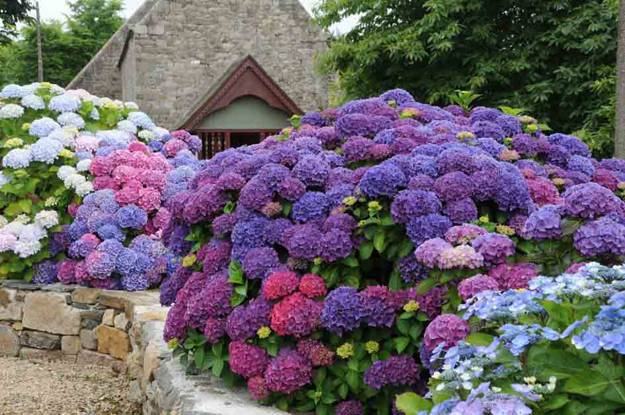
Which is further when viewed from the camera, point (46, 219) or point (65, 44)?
point (65, 44)

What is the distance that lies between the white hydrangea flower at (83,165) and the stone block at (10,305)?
1.11m

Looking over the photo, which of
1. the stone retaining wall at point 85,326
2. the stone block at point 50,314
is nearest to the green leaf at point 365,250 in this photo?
the stone retaining wall at point 85,326

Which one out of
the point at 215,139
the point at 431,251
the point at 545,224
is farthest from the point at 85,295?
the point at 215,139

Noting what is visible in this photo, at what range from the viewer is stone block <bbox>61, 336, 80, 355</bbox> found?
18.2 ft

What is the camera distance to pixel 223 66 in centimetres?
1931

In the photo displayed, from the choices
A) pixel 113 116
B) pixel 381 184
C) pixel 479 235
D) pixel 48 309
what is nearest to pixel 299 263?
pixel 381 184

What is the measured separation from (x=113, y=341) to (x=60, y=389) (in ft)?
1.80

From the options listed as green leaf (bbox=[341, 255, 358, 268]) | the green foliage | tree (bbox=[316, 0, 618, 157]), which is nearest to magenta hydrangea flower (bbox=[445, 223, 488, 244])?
green leaf (bbox=[341, 255, 358, 268])

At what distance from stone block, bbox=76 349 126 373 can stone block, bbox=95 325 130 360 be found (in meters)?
0.04

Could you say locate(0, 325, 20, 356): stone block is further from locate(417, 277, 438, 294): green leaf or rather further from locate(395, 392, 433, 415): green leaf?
locate(395, 392, 433, 415): green leaf

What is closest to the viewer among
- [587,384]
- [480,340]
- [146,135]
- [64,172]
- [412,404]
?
[587,384]

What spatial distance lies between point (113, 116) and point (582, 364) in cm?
598

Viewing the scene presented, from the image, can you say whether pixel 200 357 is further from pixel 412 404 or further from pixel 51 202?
pixel 51 202

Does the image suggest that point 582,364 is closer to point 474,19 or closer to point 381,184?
point 381,184
